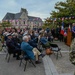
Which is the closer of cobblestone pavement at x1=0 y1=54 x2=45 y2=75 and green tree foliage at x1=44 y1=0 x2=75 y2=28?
cobblestone pavement at x1=0 y1=54 x2=45 y2=75

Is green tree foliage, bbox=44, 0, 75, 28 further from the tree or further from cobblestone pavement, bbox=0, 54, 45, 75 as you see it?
cobblestone pavement, bbox=0, 54, 45, 75

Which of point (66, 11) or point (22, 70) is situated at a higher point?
point (66, 11)

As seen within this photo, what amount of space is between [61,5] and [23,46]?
50.7 ft

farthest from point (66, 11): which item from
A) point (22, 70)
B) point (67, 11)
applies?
point (22, 70)

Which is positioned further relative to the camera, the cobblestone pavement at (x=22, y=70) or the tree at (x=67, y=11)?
the tree at (x=67, y=11)

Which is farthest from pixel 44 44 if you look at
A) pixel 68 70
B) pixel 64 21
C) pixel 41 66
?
pixel 64 21

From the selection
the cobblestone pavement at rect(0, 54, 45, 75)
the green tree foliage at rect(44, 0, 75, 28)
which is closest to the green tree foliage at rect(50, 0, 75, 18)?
the green tree foliage at rect(44, 0, 75, 28)

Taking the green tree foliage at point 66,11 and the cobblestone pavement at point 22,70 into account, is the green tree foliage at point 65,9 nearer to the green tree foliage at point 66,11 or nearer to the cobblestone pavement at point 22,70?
the green tree foliage at point 66,11

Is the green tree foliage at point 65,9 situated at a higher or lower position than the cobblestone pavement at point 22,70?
higher

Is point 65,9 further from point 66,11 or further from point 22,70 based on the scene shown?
point 22,70

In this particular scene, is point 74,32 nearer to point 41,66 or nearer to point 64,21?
point 64,21

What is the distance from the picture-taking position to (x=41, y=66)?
870 cm

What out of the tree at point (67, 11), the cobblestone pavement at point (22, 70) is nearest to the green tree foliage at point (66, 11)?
the tree at point (67, 11)

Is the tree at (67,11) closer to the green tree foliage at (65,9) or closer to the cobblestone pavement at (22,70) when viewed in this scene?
the green tree foliage at (65,9)
